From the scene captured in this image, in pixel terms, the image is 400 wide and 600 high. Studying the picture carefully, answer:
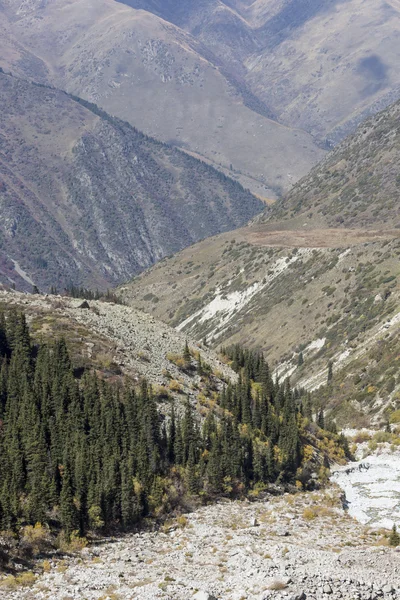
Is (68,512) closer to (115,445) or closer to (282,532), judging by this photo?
(115,445)

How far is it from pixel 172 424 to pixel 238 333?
385 feet

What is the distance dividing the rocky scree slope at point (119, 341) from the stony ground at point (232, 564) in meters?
19.8

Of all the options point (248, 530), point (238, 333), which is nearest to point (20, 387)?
point (248, 530)

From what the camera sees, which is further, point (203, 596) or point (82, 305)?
point (82, 305)

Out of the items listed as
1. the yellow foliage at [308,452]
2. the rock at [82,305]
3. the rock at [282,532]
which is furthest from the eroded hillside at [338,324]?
the rock at [282,532]

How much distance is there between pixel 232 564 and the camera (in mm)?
44094

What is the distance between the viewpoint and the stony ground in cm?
3928

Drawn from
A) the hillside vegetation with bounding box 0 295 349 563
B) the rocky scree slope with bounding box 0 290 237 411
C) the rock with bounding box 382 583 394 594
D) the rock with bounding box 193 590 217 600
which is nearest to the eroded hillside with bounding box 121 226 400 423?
the hillside vegetation with bounding box 0 295 349 563

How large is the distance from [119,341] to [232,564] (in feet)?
126

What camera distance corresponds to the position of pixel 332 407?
113 meters

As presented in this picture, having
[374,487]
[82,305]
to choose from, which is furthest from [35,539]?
[82,305]

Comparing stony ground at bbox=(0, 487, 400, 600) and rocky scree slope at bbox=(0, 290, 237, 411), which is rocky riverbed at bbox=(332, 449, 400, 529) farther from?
rocky scree slope at bbox=(0, 290, 237, 411)

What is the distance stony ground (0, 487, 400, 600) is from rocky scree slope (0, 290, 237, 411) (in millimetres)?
19828

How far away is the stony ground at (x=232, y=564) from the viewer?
39.3 meters
